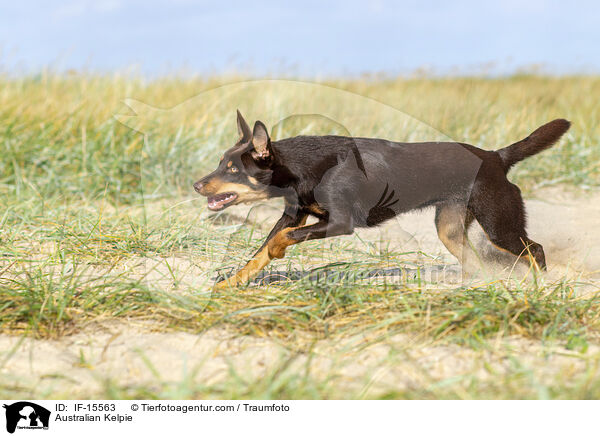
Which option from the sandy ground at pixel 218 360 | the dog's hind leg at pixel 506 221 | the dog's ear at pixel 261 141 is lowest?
the sandy ground at pixel 218 360

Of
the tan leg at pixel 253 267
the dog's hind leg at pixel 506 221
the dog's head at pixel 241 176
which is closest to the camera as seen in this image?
the dog's head at pixel 241 176

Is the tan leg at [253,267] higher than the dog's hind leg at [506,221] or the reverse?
the reverse

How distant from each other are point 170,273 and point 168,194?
3.15 ft

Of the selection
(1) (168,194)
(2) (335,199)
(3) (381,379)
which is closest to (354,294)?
(2) (335,199)

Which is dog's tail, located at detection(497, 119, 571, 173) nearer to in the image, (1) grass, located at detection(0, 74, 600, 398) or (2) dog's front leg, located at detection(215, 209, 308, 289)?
(1) grass, located at detection(0, 74, 600, 398)

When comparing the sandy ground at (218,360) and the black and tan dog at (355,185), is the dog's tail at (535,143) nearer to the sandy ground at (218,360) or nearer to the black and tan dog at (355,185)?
the black and tan dog at (355,185)

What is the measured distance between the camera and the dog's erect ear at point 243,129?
9.25ft

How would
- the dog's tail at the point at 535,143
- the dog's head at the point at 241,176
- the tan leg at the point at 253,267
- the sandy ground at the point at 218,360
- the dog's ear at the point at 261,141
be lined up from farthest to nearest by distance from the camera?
the dog's tail at the point at 535,143, the tan leg at the point at 253,267, the dog's head at the point at 241,176, the dog's ear at the point at 261,141, the sandy ground at the point at 218,360

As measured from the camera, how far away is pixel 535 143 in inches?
143

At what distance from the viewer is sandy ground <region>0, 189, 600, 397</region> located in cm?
234

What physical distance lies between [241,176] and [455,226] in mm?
1428
